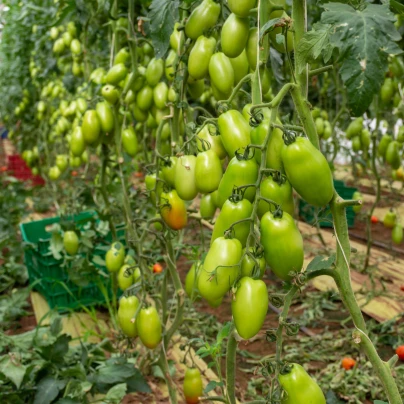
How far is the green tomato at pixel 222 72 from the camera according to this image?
1.07 meters

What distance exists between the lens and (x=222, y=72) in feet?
3.50

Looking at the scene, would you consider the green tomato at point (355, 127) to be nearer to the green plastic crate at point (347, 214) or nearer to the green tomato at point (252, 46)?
the green plastic crate at point (347, 214)

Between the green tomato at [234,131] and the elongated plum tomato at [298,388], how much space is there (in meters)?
0.37

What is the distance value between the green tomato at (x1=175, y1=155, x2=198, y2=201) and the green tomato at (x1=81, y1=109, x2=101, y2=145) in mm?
677

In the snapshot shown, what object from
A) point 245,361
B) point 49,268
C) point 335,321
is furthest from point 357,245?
point 49,268

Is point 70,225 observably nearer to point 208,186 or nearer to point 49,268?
point 49,268

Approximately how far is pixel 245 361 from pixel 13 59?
4.52m

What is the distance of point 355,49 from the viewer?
71cm

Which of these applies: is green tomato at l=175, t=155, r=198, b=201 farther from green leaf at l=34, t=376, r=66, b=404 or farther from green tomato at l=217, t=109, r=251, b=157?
green leaf at l=34, t=376, r=66, b=404

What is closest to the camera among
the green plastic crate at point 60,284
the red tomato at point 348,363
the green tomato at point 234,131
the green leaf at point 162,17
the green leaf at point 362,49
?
the green leaf at point 362,49

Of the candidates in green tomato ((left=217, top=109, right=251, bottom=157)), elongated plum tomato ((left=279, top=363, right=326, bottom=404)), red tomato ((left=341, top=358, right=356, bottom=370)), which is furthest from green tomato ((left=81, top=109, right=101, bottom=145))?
red tomato ((left=341, top=358, right=356, bottom=370))

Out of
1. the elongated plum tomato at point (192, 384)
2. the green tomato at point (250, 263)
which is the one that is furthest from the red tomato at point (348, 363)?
the green tomato at point (250, 263)

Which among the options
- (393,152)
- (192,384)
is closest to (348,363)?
(192,384)

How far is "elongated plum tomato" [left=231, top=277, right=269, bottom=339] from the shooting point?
75 centimetres
